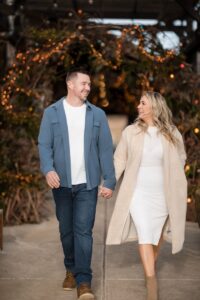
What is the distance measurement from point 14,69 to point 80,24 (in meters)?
1.07

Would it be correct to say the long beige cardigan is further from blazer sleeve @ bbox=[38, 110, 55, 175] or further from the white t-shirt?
blazer sleeve @ bbox=[38, 110, 55, 175]

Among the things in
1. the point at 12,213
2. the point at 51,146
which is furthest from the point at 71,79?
the point at 12,213

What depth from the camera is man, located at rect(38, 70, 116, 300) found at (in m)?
4.36

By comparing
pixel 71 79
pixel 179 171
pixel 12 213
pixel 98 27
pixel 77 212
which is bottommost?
pixel 12 213

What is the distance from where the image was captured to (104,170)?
4453 mm

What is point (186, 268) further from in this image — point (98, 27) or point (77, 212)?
point (98, 27)

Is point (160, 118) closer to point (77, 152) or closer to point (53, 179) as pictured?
point (77, 152)

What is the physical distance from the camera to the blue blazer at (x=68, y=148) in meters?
4.36

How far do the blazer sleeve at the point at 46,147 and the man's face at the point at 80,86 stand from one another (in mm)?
275

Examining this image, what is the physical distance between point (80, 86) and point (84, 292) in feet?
4.88

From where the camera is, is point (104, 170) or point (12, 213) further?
point (12, 213)

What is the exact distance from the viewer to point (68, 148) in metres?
4.36

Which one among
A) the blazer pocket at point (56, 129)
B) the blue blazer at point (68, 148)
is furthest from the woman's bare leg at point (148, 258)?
the blazer pocket at point (56, 129)

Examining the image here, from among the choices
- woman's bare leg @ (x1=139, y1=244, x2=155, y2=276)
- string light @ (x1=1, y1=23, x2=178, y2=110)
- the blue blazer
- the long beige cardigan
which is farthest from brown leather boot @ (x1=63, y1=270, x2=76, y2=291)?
string light @ (x1=1, y1=23, x2=178, y2=110)
